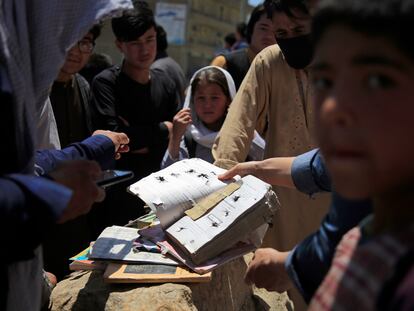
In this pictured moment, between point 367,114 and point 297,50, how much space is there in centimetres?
158

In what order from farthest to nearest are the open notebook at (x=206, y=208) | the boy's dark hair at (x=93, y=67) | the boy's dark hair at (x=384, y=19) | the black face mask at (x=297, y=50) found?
1. the boy's dark hair at (x=93, y=67)
2. the black face mask at (x=297, y=50)
3. the open notebook at (x=206, y=208)
4. the boy's dark hair at (x=384, y=19)

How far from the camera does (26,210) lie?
100cm

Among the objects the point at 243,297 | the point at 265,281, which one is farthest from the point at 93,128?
the point at 265,281

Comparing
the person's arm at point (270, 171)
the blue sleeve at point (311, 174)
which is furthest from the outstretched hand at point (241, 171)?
the blue sleeve at point (311, 174)

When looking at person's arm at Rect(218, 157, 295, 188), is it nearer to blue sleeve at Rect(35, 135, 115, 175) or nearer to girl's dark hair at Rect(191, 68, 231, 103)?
blue sleeve at Rect(35, 135, 115, 175)

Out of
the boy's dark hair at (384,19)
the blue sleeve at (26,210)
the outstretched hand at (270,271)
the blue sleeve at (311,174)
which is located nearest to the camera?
the boy's dark hair at (384,19)

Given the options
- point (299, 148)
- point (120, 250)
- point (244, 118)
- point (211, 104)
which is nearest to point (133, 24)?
point (211, 104)

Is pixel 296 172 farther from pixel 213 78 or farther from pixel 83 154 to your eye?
pixel 213 78

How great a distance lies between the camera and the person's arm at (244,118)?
2.24m

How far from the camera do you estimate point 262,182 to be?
1932 millimetres

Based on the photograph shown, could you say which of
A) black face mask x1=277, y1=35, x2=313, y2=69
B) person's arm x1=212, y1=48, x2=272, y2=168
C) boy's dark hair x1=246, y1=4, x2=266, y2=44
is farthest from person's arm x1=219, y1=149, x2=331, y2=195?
boy's dark hair x1=246, y1=4, x2=266, y2=44

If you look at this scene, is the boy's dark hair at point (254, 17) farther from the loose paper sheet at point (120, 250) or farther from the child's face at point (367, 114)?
the child's face at point (367, 114)

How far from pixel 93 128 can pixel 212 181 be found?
4.54 feet

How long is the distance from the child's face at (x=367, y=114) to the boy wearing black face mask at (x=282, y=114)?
4.54 ft
